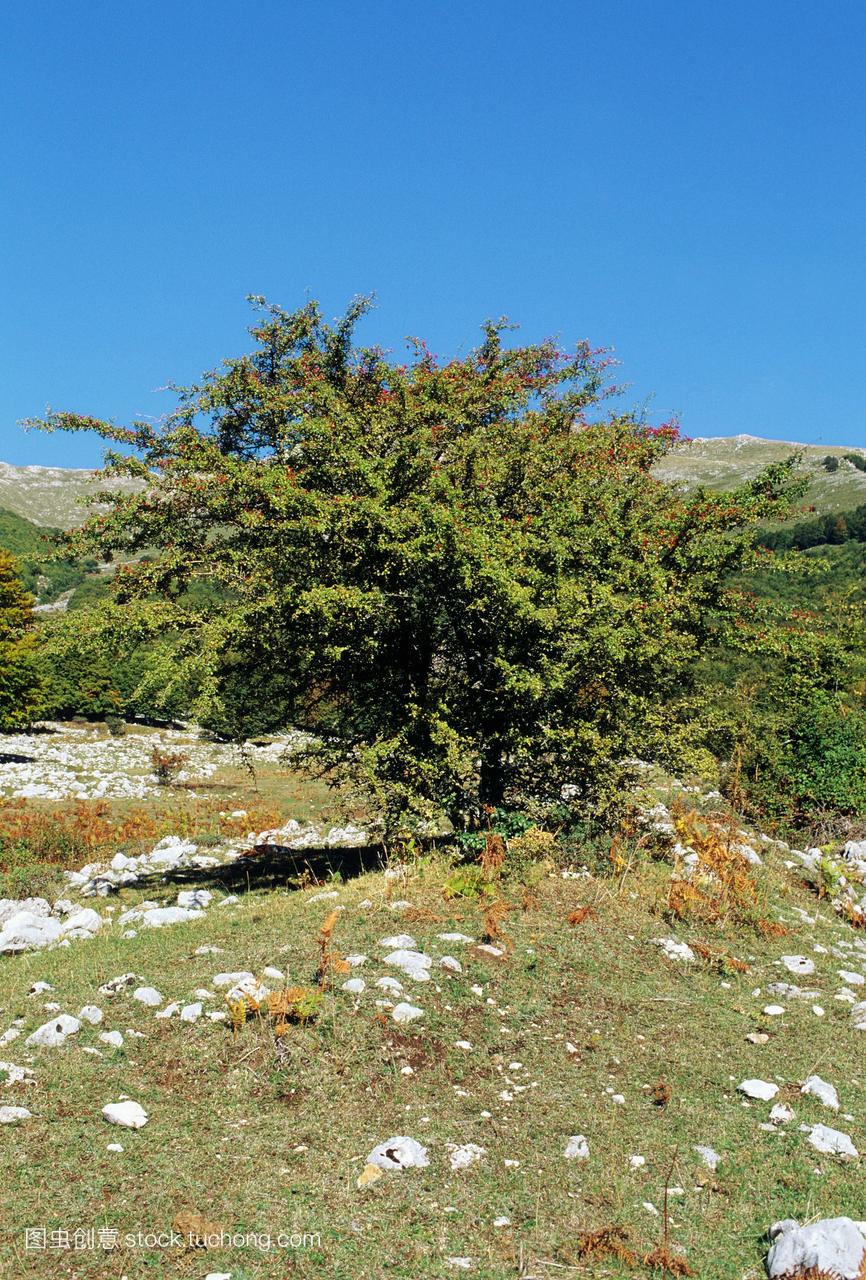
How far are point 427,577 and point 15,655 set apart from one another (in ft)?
126

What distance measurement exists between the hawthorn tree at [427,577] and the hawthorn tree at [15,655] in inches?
1245

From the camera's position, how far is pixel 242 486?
1355cm

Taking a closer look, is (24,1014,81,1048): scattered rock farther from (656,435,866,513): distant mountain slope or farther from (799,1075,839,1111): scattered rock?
(656,435,866,513): distant mountain slope

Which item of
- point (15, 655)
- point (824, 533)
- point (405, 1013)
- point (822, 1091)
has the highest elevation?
point (824, 533)

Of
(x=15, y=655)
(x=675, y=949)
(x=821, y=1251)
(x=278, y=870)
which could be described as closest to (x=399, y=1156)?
(x=821, y=1251)

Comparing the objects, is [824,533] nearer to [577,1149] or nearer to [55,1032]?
[577,1149]

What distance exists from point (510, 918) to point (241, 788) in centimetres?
2645

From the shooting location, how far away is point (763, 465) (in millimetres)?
135875

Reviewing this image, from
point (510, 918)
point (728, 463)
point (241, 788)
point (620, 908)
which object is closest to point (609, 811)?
point (620, 908)

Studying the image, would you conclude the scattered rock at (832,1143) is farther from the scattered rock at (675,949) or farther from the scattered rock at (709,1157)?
the scattered rock at (675,949)

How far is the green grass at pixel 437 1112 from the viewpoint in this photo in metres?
4.69

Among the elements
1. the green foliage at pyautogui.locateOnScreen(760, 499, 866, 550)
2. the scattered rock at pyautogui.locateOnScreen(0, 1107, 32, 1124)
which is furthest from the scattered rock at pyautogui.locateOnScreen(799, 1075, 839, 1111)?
the green foliage at pyautogui.locateOnScreen(760, 499, 866, 550)

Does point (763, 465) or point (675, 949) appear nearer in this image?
point (675, 949)

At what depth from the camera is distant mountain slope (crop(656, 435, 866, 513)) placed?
117 metres
